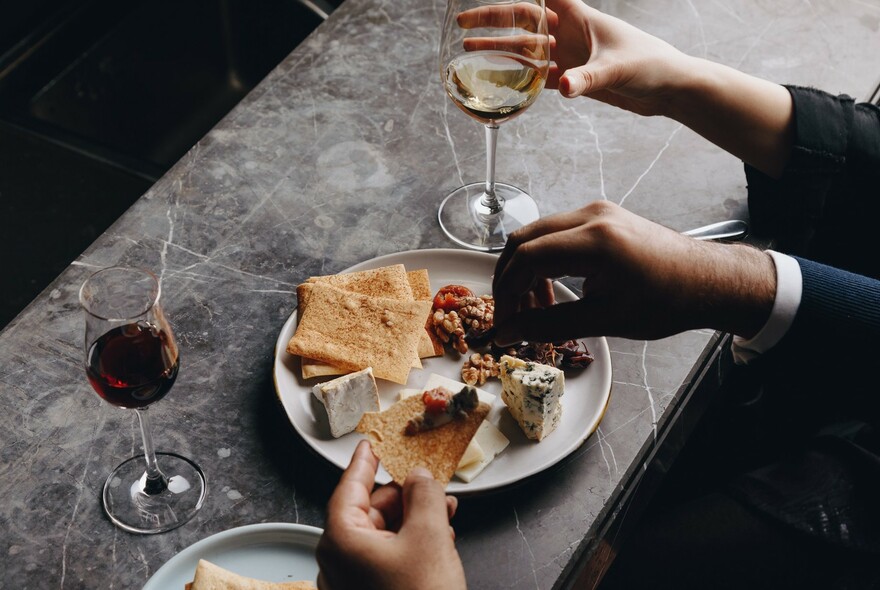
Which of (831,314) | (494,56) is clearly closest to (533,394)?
(831,314)

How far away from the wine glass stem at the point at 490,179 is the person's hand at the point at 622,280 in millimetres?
328

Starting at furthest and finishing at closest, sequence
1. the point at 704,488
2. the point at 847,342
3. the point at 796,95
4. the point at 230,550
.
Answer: the point at 704,488 → the point at 796,95 → the point at 847,342 → the point at 230,550

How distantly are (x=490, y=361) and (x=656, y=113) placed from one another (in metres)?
0.60

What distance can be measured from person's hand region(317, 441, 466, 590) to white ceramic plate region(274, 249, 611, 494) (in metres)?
0.14

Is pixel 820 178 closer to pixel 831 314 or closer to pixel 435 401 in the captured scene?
pixel 831 314

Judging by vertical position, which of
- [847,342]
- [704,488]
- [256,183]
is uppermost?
[847,342]

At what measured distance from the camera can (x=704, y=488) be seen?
175cm

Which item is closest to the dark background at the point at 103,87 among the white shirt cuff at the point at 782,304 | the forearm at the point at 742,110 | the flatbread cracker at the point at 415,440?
the forearm at the point at 742,110

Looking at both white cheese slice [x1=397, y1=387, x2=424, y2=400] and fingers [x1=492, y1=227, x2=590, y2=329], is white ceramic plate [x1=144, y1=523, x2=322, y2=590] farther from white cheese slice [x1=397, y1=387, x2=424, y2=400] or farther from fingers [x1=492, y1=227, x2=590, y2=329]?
fingers [x1=492, y1=227, x2=590, y2=329]

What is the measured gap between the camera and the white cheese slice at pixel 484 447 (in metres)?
1.11

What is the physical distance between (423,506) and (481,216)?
715mm

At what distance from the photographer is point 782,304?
3.82 feet

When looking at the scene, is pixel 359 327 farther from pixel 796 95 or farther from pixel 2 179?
pixel 2 179

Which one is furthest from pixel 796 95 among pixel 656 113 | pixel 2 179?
pixel 2 179
